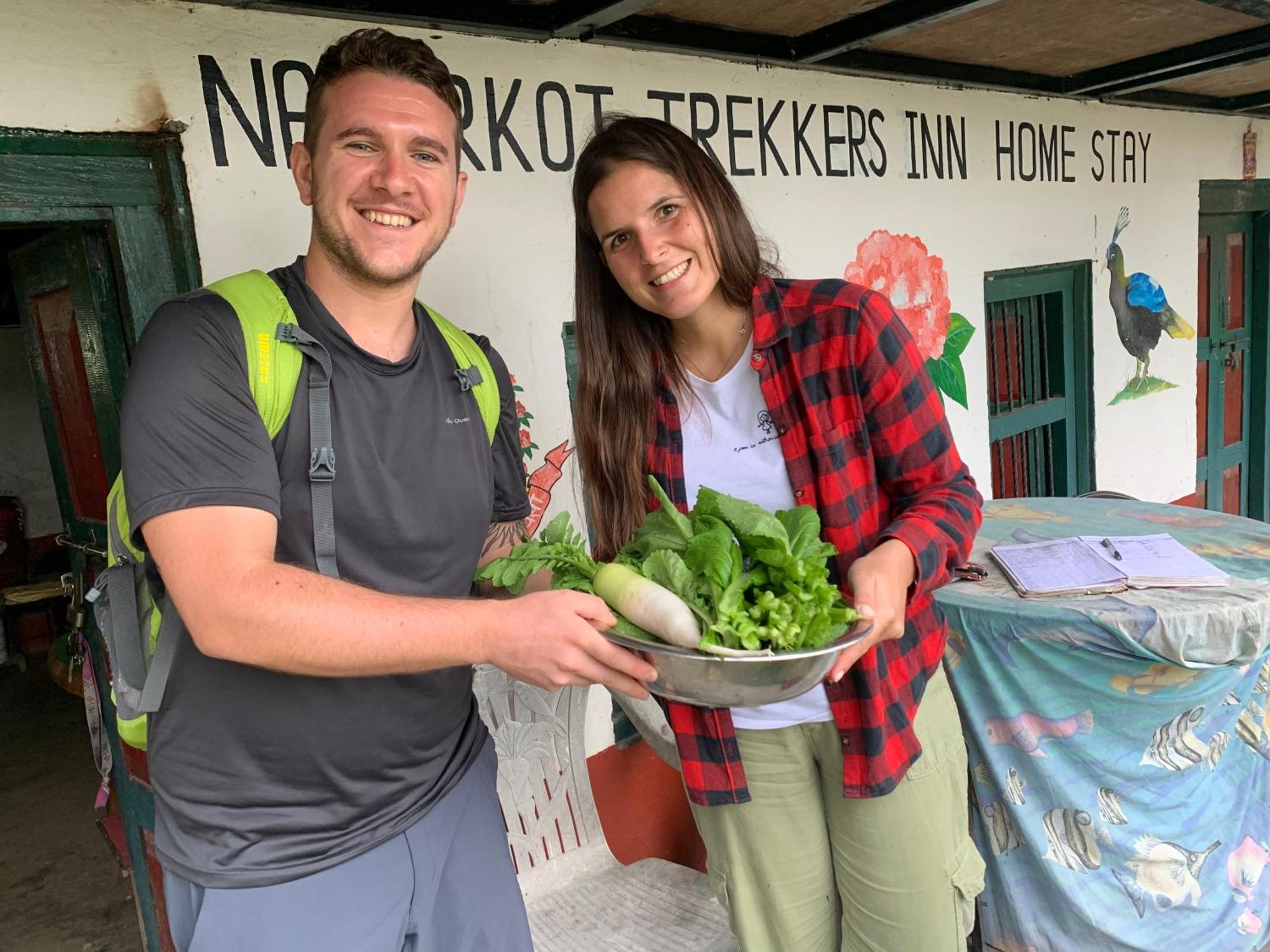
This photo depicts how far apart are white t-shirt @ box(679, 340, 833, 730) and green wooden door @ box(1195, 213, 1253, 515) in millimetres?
5963

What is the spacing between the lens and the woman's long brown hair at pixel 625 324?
1868 millimetres

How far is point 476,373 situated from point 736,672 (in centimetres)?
84

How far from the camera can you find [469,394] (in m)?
1.83

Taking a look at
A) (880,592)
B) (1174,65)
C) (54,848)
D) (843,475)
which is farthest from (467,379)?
(1174,65)

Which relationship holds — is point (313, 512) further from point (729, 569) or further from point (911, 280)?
point (911, 280)

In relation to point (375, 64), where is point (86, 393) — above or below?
below

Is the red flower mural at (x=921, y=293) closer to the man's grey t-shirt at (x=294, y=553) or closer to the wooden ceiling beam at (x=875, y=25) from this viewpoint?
the wooden ceiling beam at (x=875, y=25)

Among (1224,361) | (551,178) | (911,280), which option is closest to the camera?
(551,178)

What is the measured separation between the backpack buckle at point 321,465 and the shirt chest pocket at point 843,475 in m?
0.94

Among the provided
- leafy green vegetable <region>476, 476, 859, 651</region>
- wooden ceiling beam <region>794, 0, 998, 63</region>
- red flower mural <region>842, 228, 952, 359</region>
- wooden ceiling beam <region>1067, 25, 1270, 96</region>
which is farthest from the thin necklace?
wooden ceiling beam <region>1067, 25, 1270, 96</region>

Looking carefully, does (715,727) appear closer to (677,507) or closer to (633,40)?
(677,507)

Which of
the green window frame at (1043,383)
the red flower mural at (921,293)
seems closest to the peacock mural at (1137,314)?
the green window frame at (1043,383)

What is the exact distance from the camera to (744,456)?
6.37ft

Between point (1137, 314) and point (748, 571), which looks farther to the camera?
point (1137, 314)
